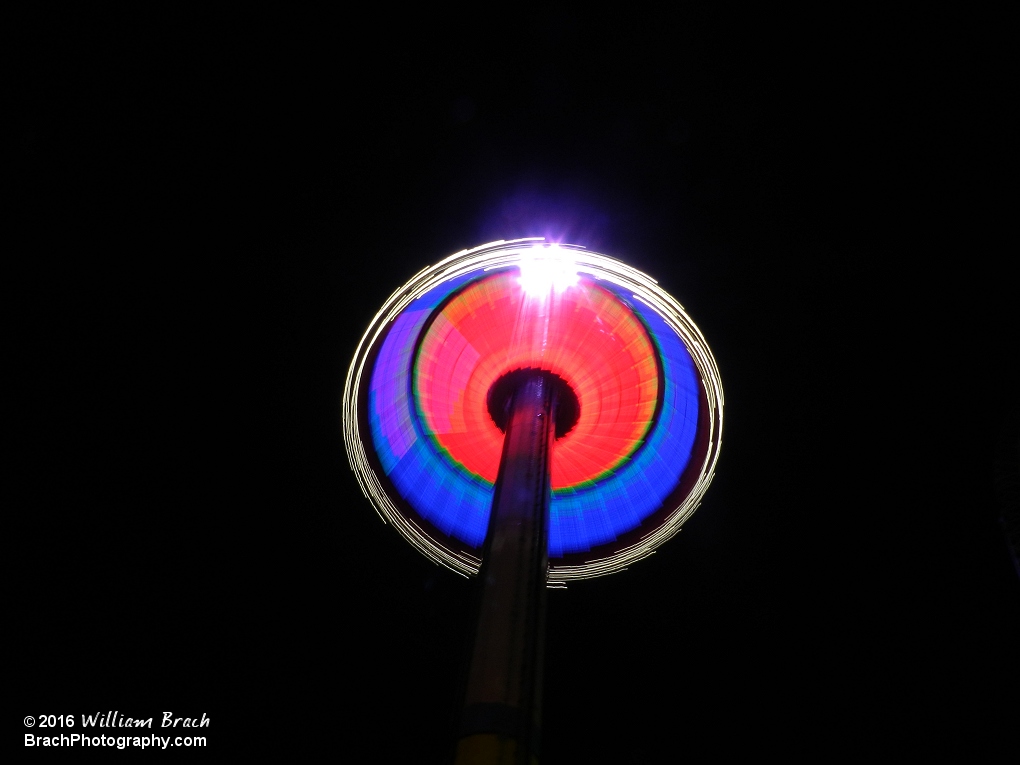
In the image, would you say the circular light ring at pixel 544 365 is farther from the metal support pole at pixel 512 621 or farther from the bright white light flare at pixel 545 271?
the metal support pole at pixel 512 621

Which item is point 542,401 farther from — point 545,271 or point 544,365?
point 545,271

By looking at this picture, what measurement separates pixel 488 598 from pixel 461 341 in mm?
4740

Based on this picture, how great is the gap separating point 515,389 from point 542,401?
0.56 metres

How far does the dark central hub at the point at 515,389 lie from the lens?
920cm

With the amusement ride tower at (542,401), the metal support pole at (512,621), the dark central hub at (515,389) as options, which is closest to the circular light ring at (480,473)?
the amusement ride tower at (542,401)

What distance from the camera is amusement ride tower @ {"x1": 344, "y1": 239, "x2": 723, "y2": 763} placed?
28.6ft

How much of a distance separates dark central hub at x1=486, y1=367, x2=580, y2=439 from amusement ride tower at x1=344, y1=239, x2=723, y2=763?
21 millimetres

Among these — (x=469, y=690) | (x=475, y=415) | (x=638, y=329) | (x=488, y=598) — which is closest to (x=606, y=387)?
(x=638, y=329)

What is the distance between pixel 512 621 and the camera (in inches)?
216

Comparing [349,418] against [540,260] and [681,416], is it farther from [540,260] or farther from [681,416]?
[681,416]

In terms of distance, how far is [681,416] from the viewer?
9734mm

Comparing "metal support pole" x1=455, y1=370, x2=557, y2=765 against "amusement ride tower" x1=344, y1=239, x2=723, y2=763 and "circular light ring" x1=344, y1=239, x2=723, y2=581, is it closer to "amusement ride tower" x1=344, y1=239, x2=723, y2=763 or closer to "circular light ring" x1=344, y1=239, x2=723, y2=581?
"amusement ride tower" x1=344, y1=239, x2=723, y2=763

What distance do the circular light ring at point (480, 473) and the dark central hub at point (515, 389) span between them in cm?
44

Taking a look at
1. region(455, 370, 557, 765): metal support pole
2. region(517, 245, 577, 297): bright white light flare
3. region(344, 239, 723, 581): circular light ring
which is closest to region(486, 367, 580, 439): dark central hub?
region(344, 239, 723, 581): circular light ring
